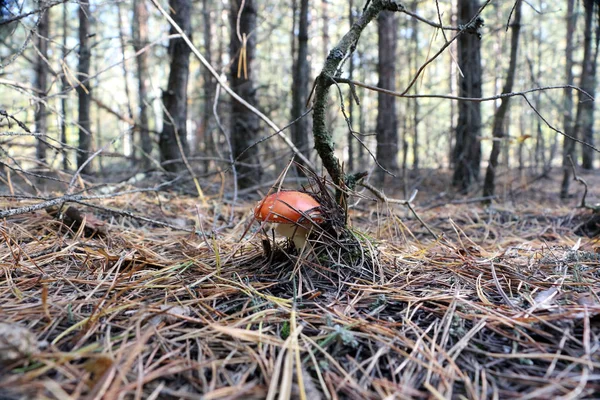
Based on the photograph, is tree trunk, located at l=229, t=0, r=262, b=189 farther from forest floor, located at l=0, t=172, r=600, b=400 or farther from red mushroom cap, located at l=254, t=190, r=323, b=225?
red mushroom cap, located at l=254, t=190, r=323, b=225

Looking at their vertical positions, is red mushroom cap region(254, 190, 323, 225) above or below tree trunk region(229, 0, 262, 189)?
below

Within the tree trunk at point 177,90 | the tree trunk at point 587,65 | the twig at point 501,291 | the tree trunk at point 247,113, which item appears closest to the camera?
the twig at point 501,291

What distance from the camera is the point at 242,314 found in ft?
4.04

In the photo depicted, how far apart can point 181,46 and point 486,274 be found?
4.26 m

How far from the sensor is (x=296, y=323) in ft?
3.76

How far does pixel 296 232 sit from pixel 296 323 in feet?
1.65

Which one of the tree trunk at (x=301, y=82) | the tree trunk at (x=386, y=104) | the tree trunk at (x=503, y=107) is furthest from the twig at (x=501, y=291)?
the tree trunk at (x=386, y=104)

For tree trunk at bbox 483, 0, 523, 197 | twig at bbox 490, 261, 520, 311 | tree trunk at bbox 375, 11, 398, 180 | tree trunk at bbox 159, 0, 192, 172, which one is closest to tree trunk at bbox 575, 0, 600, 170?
tree trunk at bbox 483, 0, 523, 197

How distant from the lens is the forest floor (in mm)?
880

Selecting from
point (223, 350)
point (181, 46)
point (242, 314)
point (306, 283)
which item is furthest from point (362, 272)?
point (181, 46)

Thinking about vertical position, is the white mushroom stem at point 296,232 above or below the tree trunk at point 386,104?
below

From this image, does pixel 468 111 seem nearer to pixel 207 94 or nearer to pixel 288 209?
pixel 207 94

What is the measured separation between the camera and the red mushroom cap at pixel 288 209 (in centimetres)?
147

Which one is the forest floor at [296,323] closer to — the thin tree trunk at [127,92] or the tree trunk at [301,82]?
the thin tree trunk at [127,92]
